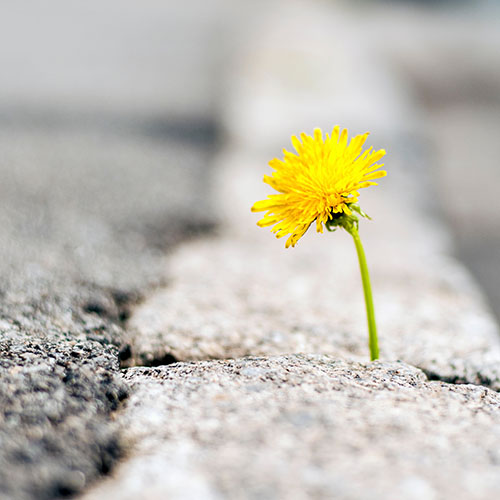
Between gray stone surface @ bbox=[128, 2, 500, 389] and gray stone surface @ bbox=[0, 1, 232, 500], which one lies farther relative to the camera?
gray stone surface @ bbox=[128, 2, 500, 389]

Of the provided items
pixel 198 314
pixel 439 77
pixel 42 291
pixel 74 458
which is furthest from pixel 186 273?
pixel 439 77

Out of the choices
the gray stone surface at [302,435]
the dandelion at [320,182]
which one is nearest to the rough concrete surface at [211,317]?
the gray stone surface at [302,435]

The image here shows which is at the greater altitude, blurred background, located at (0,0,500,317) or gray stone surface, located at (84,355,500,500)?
blurred background, located at (0,0,500,317)

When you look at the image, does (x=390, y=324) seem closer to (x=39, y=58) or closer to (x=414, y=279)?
(x=414, y=279)

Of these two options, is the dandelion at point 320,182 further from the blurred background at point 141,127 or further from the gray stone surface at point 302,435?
the blurred background at point 141,127

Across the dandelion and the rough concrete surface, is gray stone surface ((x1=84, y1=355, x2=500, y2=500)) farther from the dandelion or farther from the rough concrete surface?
the dandelion

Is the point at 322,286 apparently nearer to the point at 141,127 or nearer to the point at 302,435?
the point at 302,435

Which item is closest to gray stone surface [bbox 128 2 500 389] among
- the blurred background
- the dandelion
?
the blurred background
